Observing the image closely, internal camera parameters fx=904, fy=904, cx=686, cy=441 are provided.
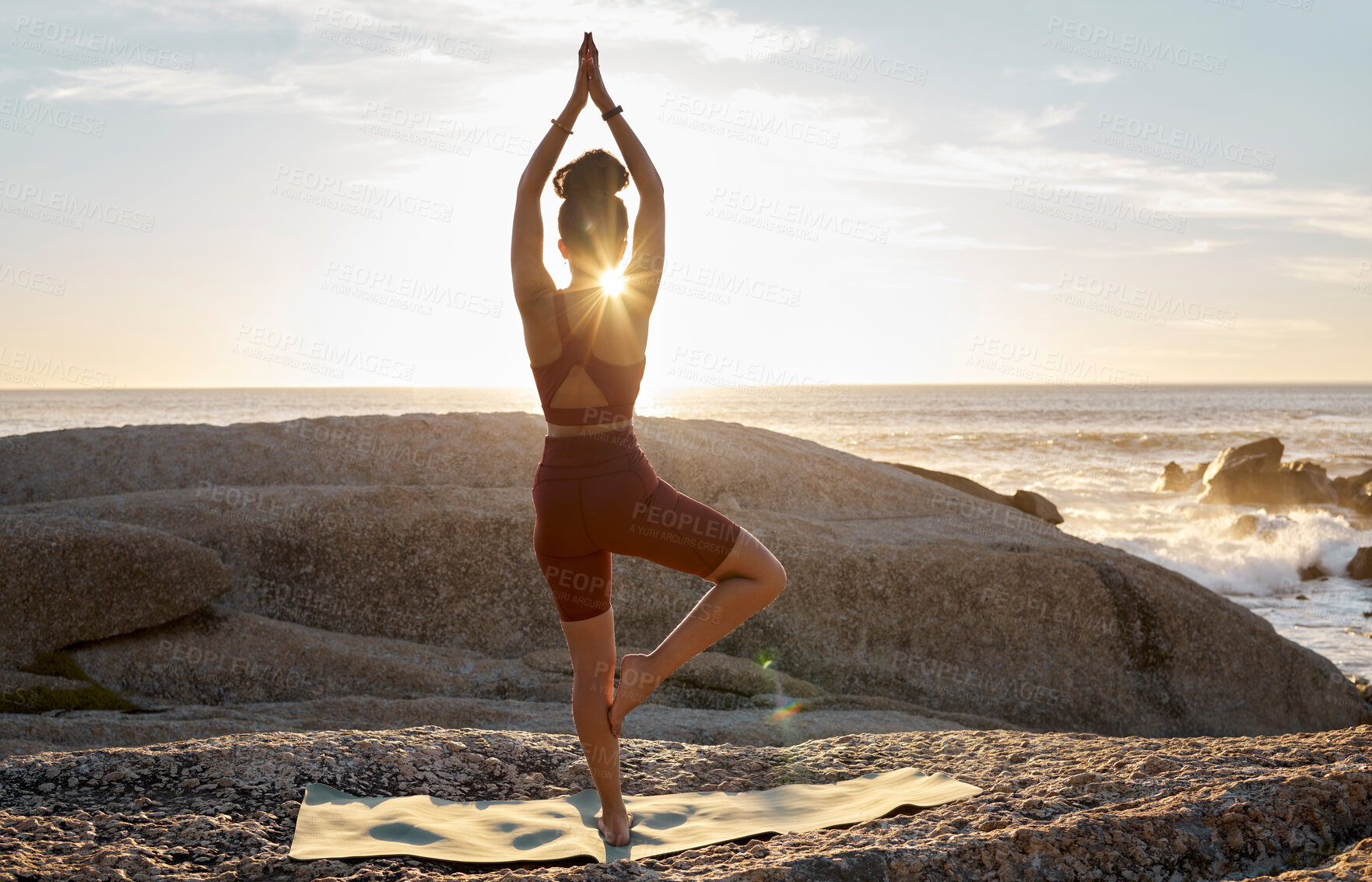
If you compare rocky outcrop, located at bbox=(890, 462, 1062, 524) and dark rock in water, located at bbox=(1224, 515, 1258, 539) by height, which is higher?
rocky outcrop, located at bbox=(890, 462, 1062, 524)

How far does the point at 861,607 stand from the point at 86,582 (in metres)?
6.42

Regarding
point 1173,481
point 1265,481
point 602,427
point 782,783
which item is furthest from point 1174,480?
point 602,427

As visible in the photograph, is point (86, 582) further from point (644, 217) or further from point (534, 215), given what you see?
point (644, 217)

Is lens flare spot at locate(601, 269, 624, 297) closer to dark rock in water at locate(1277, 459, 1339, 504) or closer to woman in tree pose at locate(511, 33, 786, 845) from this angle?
woman in tree pose at locate(511, 33, 786, 845)

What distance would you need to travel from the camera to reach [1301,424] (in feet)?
206

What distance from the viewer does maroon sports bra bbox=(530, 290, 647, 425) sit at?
3.08 m

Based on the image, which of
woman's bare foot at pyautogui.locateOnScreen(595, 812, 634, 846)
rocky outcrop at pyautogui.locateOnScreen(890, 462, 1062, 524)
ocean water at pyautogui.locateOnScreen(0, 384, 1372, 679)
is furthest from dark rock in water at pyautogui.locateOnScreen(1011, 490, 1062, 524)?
woman's bare foot at pyautogui.locateOnScreen(595, 812, 634, 846)

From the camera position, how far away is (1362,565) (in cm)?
1703

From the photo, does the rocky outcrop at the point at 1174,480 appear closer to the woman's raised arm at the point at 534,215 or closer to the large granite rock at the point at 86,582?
the large granite rock at the point at 86,582

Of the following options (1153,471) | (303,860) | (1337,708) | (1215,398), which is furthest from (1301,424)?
(303,860)

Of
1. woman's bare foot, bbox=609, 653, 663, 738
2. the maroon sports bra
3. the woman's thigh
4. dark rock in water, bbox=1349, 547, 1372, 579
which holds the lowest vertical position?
dark rock in water, bbox=1349, 547, 1372, 579

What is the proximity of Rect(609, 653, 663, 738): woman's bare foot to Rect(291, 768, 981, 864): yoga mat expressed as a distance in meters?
0.50

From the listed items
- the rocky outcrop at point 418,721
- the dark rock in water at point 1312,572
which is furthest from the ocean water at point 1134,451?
the rocky outcrop at point 418,721

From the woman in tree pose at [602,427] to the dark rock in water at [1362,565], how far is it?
731 inches
